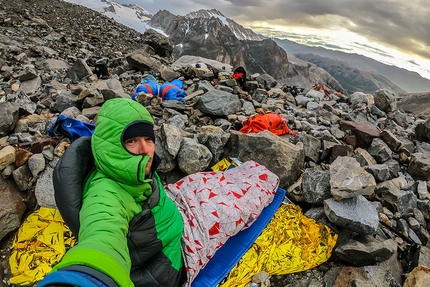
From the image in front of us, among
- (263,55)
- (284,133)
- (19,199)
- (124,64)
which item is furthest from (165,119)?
(263,55)

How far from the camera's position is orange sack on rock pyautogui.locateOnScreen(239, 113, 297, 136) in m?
6.05

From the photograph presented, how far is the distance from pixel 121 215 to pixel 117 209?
62mm

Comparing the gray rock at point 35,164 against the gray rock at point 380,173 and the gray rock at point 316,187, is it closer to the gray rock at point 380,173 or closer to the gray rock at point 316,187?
the gray rock at point 316,187

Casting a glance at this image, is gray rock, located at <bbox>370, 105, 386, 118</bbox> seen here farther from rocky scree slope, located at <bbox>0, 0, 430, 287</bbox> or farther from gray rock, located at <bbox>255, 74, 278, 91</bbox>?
gray rock, located at <bbox>255, 74, 278, 91</bbox>

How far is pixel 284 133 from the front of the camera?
628cm

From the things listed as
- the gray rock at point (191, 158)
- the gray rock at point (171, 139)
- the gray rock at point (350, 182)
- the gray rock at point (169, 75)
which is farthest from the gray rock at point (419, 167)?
the gray rock at point (169, 75)

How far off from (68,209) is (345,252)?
341cm

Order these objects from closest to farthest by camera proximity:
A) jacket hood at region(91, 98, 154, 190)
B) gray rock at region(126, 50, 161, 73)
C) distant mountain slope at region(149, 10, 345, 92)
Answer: jacket hood at region(91, 98, 154, 190)
gray rock at region(126, 50, 161, 73)
distant mountain slope at region(149, 10, 345, 92)

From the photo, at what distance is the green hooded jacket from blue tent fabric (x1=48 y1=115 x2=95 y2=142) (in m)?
2.02

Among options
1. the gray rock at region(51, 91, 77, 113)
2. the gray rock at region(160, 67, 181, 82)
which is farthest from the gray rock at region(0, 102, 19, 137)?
the gray rock at region(160, 67, 181, 82)

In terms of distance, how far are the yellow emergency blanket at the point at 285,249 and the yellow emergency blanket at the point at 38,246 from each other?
2.13m

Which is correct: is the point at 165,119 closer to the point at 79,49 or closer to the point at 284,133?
the point at 284,133

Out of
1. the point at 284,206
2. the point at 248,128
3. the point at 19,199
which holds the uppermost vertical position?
the point at 248,128

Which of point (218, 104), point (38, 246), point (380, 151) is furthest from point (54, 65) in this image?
point (380, 151)
